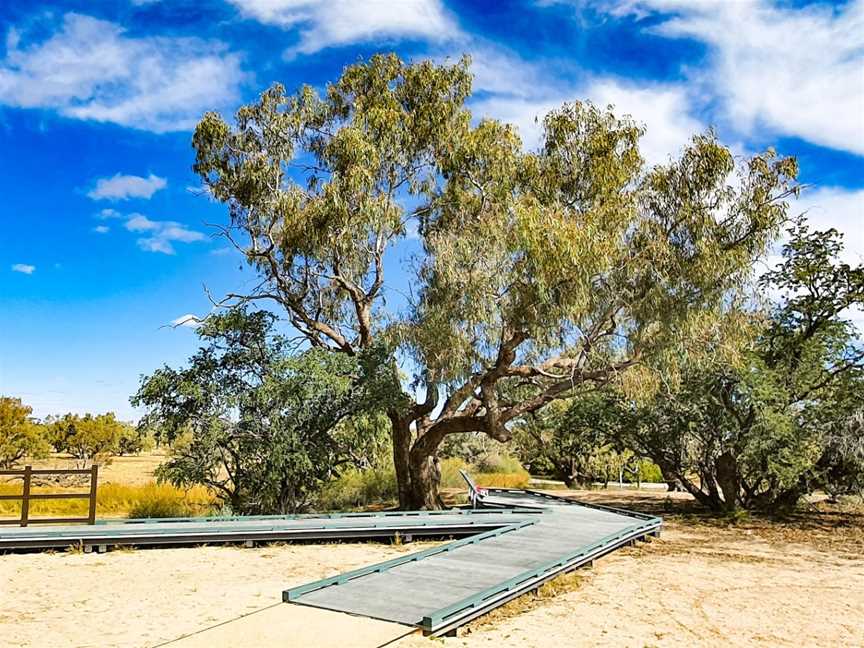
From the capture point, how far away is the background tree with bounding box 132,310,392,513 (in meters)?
13.6

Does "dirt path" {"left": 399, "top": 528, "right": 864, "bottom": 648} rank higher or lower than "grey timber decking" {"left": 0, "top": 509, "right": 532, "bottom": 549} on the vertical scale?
lower

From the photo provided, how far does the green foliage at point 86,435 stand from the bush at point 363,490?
1721cm

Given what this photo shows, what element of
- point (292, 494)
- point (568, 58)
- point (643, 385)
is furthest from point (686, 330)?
point (292, 494)

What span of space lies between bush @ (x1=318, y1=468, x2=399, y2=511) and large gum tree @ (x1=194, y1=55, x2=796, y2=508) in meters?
2.89

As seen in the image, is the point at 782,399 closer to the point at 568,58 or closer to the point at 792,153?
the point at 792,153

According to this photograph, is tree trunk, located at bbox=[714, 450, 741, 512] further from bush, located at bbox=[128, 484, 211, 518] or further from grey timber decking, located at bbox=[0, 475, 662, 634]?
bush, located at bbox=[128, 484, 211, 518]

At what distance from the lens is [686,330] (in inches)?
515

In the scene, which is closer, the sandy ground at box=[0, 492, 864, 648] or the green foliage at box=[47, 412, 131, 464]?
the sandy ground at box=[0, 492, 864, 648]

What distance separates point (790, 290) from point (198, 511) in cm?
1315

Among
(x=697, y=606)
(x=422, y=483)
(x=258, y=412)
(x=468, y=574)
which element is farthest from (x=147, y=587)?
(x=422, y=483)

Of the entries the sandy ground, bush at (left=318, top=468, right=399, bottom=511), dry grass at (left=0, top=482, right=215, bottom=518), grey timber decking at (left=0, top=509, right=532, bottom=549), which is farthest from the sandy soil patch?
bush at (left=318, top=468, right=399, bottom=511)

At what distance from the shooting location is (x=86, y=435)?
33250mm

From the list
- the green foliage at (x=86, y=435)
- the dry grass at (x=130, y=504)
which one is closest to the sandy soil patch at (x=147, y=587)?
the dry grass at (x=130, y=504)

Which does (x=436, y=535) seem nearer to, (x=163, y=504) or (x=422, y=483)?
(x=422, y=483)
